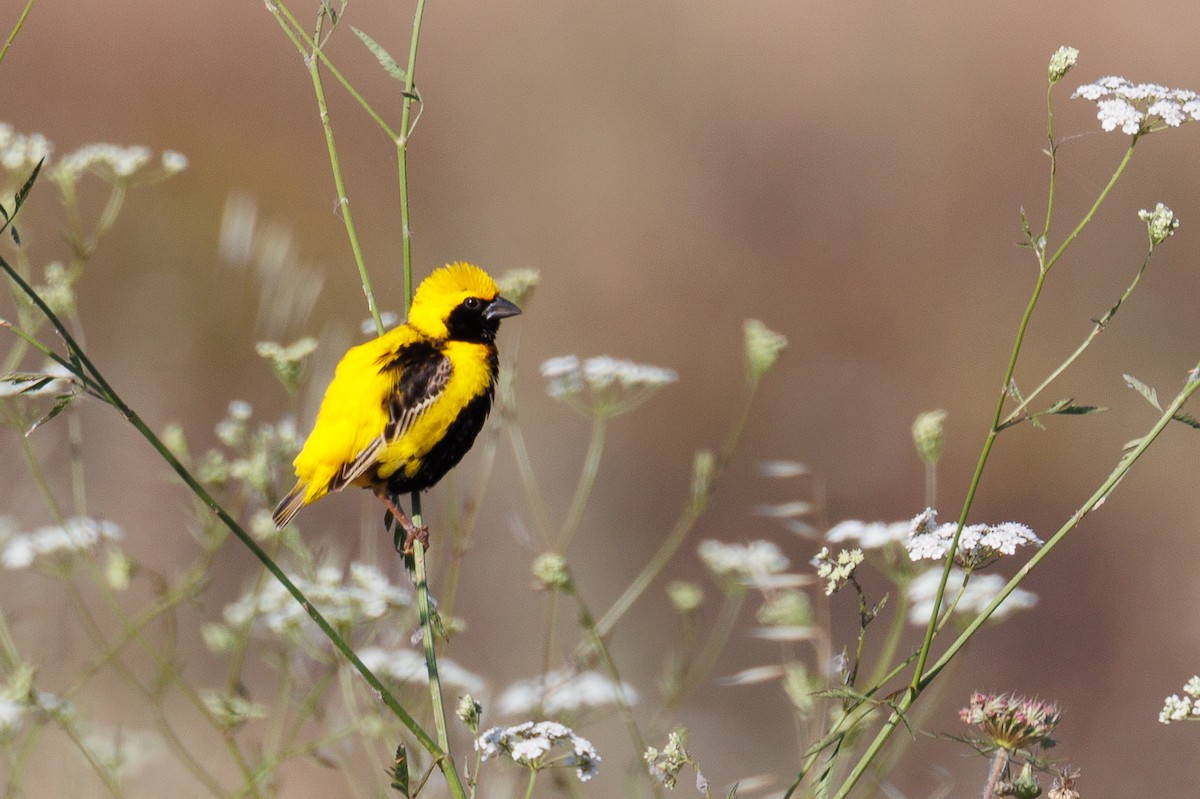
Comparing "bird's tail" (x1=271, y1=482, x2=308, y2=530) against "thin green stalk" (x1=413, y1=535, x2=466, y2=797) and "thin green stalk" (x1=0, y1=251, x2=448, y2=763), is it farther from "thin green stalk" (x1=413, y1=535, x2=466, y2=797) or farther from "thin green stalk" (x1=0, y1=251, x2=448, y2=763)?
"thin green stalk" (x1=0, y1=251, x2=448, y2=763)

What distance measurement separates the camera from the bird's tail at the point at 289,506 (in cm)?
390

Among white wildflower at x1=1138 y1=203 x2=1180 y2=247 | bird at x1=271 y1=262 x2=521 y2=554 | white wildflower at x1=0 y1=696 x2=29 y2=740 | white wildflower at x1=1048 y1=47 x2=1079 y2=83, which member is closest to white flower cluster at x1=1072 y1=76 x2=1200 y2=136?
white wildflower at x1=1048 y1=47 x2=1079 y2=83

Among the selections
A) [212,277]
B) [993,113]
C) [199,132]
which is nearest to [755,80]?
[993,113]

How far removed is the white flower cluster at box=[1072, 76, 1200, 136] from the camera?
2.59 m

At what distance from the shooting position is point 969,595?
354cm

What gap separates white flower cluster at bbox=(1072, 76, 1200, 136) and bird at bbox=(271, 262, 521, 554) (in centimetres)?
219

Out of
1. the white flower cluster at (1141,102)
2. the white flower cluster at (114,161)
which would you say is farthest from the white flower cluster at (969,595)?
the white flower cluster at (114,161)

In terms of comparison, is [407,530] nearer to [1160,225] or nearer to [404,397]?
[404,397]

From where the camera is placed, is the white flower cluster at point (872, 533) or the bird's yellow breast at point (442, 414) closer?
the white flower cluster at point (872, 533)

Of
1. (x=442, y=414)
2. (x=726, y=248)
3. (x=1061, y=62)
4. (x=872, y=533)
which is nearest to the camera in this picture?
(x=1061, y=62)

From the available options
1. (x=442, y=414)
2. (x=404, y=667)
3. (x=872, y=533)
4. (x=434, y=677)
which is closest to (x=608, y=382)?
(x=442, y=414)

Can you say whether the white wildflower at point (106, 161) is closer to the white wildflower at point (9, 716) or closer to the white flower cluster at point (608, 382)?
the white flower cluster at point (608, 382)

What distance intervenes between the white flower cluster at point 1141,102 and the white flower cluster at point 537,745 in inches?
63.7

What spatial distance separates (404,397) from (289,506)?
506 millimetres
